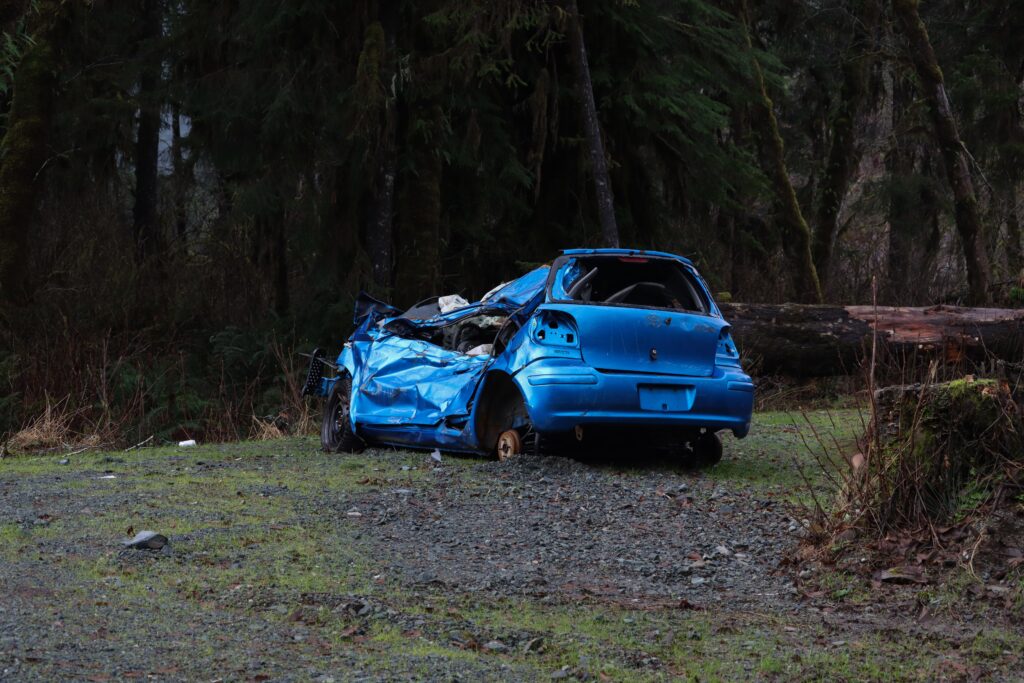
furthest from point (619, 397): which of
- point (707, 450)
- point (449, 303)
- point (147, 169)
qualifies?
point (147, 169)

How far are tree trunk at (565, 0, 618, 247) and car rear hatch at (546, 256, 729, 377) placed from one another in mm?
7860

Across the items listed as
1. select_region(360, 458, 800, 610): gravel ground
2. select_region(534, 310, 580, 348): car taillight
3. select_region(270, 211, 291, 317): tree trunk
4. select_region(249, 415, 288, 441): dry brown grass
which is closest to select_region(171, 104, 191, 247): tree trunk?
select_region(270, 211, 291, 317): tree trunk

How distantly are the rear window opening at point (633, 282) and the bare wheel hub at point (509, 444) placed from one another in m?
1.22

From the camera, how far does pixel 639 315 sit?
982 centimetres

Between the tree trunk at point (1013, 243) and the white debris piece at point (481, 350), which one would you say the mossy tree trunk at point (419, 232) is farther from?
the tree trunk at point (1013, 243)

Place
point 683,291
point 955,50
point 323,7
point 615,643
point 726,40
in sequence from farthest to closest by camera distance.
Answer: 1. point 955,50
2. point 726,40
3. point 323,7
4. point 683,291
5. point 615,643

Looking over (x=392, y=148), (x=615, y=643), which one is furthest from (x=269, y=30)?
(x=615, y=643)

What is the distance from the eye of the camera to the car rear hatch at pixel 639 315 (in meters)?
9.71

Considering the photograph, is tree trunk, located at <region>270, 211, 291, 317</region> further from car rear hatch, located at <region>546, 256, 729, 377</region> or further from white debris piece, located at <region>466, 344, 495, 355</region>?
car rear hatch, located at <region>546, 256, 729, 377</region>

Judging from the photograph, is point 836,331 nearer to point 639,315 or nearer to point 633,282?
point 633,282

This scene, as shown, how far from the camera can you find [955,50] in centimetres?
2906

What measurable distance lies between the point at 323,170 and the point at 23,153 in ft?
18.0

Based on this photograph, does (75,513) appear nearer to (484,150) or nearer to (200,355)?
(484,150)

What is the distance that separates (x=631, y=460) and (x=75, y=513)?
15.5 ft
